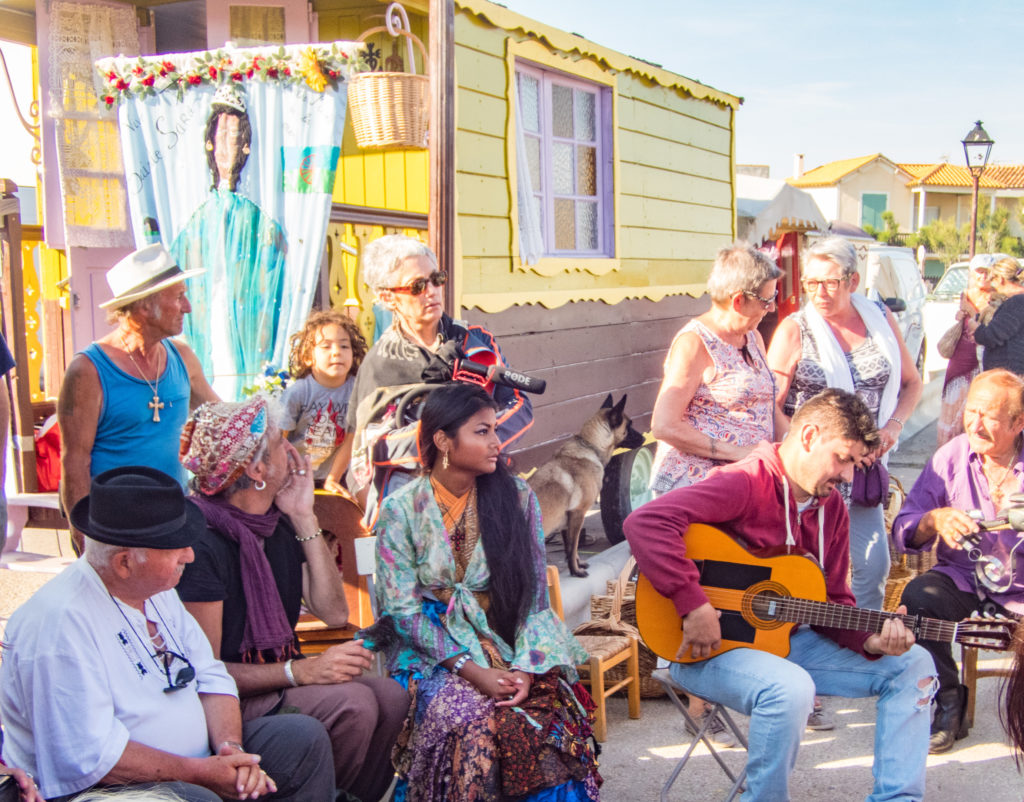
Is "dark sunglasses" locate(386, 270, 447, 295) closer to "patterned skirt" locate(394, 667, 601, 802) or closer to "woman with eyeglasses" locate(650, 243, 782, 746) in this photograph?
"woman with eyeglasses" locate(650, 243, 782, 746)

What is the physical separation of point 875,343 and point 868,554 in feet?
3.11

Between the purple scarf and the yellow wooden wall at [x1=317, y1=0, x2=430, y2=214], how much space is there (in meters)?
3.74

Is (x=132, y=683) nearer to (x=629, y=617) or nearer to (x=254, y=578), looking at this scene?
(x=254, y=578)

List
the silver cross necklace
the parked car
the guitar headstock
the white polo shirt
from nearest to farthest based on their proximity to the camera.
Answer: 1. the white polo shirt
2. the guitar headstock
3. the silver cross necklace
4. the parked car

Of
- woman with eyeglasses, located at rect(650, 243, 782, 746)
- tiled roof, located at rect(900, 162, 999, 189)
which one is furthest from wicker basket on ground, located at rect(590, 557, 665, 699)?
tiled roof, located at rect(900, 162, 999, 189)

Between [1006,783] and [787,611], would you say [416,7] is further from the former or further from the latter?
[1006,783]

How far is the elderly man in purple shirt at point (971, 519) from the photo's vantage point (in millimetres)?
3826

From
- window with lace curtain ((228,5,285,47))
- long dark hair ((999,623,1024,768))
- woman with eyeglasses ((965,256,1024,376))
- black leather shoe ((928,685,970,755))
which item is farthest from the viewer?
woman with eyeglasses ((965,256,1024,376))

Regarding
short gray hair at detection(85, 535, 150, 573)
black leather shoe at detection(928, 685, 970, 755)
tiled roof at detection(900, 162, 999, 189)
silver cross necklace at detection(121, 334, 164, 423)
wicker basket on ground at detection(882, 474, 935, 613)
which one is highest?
tiled roof at detection(900, 162, 999, 189)

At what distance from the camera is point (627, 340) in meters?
7.85

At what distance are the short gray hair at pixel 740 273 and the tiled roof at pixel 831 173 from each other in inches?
2094

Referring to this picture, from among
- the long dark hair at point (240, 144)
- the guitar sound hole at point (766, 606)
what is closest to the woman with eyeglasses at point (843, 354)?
the guitar sound hole at point (766, 606)

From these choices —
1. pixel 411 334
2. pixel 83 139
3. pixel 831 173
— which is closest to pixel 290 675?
pixel 411 334

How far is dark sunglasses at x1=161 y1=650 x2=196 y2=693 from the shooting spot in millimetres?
2463
